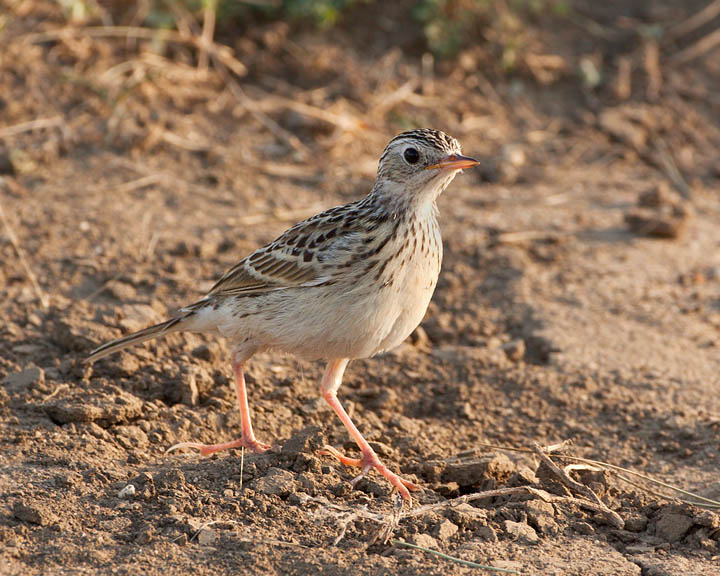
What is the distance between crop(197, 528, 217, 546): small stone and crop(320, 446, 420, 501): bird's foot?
877 millimetres

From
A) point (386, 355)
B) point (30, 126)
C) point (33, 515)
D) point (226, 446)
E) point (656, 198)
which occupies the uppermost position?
point (656, 198)

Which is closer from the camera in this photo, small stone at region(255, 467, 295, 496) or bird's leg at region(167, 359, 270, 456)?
small stone at region(255, 467, 295, 496)

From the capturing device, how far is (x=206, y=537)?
4422 mm

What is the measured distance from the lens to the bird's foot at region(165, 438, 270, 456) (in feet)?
17.6

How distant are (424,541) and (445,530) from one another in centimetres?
15

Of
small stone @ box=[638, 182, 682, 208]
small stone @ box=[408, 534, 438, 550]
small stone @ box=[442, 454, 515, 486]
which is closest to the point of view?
small stone @ box=[408, 534, 438, 550]

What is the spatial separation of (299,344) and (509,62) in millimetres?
6561

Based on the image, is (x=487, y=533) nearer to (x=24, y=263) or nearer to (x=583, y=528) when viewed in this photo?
(x=583, y=528)

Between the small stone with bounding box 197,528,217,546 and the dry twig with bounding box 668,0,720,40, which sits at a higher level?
the dry twig with bounding box 668,0,720,40

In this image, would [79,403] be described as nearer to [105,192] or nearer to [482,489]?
[482,489]

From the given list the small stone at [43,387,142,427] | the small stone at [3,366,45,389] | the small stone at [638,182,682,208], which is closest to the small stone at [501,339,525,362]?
the small stone at [43,387,142,427]

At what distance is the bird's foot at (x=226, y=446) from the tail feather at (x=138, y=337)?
681mm

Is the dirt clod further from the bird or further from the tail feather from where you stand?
the tail feather

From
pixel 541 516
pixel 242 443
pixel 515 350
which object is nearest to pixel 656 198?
pixel 515 350
